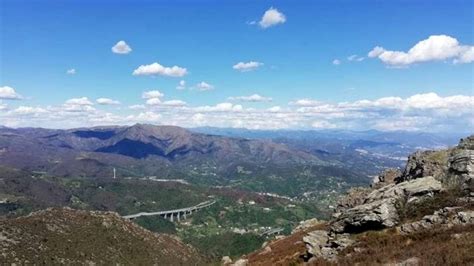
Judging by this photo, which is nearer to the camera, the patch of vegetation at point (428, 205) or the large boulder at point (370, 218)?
the patch of vegetation at point (428, 205)

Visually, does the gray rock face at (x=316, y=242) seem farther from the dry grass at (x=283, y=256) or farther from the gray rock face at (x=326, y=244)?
the dry grass at (x=283, y=256)

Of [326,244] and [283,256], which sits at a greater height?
[326,244]

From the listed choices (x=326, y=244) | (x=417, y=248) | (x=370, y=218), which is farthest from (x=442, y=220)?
(x=326, y=244)

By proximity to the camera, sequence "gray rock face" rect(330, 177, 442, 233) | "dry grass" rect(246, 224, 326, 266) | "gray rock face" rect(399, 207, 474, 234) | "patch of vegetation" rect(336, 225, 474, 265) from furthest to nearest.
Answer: "dry grass" rect(246, 224, 326, 266)
"gray rock face" rect(330, 177, 442, 233)
"gray rock face" rect(399, 207, 474, 234)
"patch of vegetation" rect(336, 225, 474, 265)

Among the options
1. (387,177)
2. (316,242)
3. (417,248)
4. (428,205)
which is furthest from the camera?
(387,177)

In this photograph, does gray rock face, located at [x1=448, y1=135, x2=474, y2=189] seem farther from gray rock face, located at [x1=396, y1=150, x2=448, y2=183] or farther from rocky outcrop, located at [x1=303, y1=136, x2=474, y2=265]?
gray rock face, located at [x1=396, y1=150, x2=448, y2=183]

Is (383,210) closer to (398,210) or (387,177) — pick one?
(398,210)

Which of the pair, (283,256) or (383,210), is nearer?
(383,210)

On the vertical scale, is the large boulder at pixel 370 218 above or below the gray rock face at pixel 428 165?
below

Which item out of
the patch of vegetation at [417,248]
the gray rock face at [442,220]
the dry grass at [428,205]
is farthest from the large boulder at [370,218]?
the gray rock face at [442,220]

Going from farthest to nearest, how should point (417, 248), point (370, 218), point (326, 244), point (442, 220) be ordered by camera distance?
1. point (326, 244)
2. point (370, 218)
3. point (442, 220)
4. point (417, 248)

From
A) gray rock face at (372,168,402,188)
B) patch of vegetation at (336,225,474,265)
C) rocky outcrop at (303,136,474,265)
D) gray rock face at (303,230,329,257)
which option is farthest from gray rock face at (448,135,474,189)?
gray rock face at (372,168,402,188)

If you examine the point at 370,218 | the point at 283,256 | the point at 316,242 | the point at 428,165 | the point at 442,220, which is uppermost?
the point at 428,165

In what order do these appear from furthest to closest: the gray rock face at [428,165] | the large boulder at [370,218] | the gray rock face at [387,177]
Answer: the gray rock face at [387,177]
the gray rock face at [428,165]
the large boulder at [370,218]
